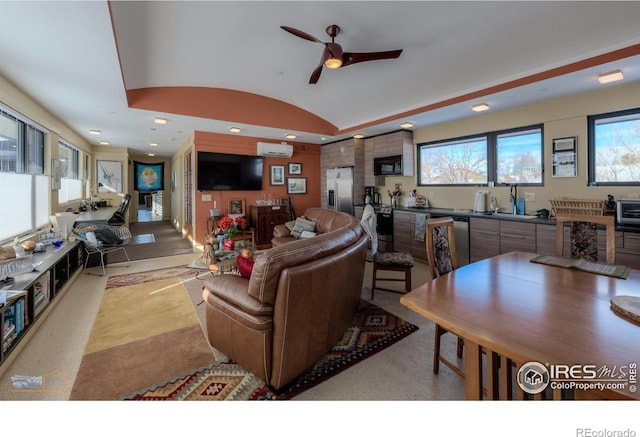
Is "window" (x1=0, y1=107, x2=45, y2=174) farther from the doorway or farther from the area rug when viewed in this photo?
the doorway

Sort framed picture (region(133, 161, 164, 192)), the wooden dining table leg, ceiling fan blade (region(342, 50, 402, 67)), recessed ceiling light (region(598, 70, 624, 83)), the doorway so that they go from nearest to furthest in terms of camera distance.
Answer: the wooden dining table leg
ceiling fan blade (region(342, 50, 402, 67))
recessed ceiling light (region(598, 70, 624, 83))
framed picture (region(133, 161, 164, 192))
the doorway

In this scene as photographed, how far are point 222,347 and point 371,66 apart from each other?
3.72m

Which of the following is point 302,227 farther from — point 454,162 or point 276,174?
point 454,162

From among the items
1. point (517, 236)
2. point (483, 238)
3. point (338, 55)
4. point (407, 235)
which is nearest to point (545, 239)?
point (517, 236)

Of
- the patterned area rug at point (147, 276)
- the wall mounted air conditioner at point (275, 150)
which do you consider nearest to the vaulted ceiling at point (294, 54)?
the wall mounted air conditioner at point (275, 150)

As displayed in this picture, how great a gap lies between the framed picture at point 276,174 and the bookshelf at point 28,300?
3972 mm

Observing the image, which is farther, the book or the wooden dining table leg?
the book

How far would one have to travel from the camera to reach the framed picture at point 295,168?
6863mm

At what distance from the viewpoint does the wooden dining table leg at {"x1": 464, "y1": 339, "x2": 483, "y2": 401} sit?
1250 millimetres

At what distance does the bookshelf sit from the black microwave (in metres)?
5.37

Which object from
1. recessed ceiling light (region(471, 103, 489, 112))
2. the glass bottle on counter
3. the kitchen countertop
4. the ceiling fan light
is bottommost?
the kitchen countertop

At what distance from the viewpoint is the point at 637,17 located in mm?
2295

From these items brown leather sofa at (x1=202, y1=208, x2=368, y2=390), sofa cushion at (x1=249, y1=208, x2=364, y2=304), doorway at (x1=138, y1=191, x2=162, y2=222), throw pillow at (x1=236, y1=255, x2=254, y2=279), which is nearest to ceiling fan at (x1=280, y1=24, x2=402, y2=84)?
brown leather sofa at (x1=202, y1=208, x2=368, y2=390)
